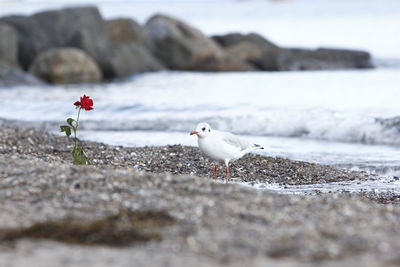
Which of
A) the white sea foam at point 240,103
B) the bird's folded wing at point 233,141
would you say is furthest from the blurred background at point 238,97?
the bird's folded wing at point 233,141

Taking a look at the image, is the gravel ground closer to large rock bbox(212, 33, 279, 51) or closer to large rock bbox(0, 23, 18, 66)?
large rock bbox(0, 23, 18, 66)

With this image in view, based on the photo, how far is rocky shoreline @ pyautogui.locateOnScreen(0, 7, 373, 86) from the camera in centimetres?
2805

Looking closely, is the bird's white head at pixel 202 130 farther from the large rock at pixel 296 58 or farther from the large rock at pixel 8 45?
the large rock at pixel 296 58

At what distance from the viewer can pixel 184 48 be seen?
33125 millimetres

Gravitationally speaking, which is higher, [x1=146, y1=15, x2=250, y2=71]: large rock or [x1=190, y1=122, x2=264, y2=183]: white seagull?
[x1=146, y1=15, x2=250, y2=71]: large rock

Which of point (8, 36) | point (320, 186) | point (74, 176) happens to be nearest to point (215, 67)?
point (8, 36)

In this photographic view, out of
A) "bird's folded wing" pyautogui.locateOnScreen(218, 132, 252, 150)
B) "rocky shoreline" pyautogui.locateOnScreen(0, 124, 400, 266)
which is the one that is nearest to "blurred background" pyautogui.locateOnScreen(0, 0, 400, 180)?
"bird's folded wing" pyautogui.locateOnScreen(218, 132, 252, 150)

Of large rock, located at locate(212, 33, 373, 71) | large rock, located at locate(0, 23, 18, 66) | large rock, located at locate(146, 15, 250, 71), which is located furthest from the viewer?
large rock, located at locate(212, 33, 373, 71)

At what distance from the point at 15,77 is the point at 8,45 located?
250 cm

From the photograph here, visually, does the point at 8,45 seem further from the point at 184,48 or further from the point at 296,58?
the point at 296,58

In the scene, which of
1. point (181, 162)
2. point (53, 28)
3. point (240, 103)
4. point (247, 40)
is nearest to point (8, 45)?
point (53, 28)

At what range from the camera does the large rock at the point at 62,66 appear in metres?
27.8

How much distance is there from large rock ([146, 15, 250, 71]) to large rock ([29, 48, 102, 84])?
224 inches

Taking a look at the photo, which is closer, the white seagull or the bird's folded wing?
the white seagull
